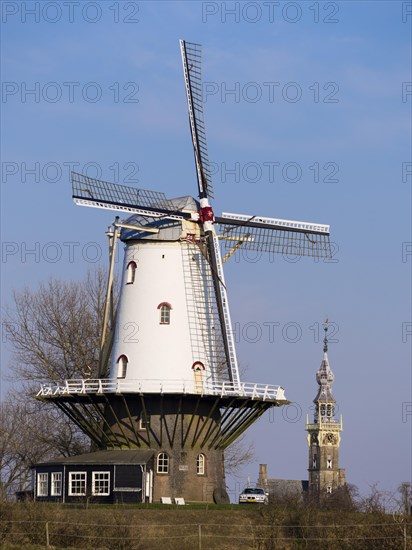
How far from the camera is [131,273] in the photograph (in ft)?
176

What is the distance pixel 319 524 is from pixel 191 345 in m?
12.0

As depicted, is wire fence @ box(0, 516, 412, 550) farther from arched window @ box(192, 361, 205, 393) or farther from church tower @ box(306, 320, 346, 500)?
church tower @ box(306, 320, 346, 500)

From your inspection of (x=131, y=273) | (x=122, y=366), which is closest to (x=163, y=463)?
(x=122, y=366)

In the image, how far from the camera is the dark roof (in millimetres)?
50500

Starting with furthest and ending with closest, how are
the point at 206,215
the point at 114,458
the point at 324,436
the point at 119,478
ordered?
the point at 324,436 → the point at 206,215 → the point at 114,458 → the point at 119,478

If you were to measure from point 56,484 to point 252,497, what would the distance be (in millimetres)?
9750

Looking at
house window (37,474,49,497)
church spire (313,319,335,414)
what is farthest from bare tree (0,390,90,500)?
church spire (313,319,335,414)

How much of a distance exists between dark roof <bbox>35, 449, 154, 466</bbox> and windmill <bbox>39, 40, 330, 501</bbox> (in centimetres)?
67

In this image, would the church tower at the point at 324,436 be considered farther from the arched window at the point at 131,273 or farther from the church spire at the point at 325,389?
the arched window at the point at 131,273

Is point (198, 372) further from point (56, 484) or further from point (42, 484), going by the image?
point (42, 484)

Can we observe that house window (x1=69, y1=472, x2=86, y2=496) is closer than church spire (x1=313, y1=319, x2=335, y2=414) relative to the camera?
Yes

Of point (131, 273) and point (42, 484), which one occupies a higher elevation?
point (131, 273)

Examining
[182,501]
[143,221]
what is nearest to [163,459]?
[182,501]

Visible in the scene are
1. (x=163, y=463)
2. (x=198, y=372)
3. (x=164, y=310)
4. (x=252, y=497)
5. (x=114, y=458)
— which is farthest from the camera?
(x=252, y=497)
